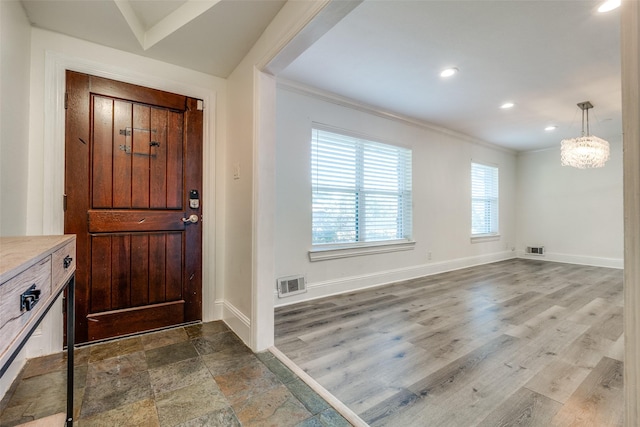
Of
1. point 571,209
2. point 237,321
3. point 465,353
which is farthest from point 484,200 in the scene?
point 237,321

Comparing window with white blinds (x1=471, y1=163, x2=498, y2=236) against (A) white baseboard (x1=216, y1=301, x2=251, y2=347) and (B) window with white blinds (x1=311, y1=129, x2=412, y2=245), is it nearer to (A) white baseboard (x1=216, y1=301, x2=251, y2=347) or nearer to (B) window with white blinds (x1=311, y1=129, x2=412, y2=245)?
(B) window with white blinds (x1=311, y1=129, x2=412, y2=245)

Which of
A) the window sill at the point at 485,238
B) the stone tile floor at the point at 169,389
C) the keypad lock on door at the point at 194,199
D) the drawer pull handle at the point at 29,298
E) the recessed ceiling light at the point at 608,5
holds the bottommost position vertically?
the stone tile floor at the point at 169,389

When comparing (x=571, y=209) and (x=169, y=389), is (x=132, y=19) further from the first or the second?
(x=571, y=209)

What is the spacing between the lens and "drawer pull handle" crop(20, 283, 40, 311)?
2.42ft

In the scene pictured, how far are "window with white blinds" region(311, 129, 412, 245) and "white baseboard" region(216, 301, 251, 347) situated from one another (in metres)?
1.21

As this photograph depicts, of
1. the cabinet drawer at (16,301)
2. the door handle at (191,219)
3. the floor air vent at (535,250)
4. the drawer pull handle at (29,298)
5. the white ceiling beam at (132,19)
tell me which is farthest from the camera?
the floor air vent at (535,250)

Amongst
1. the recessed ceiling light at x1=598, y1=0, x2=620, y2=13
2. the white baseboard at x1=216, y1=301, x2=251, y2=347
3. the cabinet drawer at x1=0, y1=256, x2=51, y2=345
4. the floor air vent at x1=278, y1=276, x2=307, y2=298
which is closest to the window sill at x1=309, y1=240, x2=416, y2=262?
the floor air vent at x1=278, y1=276, x2=307, y2=298

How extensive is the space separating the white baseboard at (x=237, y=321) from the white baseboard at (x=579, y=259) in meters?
6.47

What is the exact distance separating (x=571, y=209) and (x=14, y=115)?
8.04 meters

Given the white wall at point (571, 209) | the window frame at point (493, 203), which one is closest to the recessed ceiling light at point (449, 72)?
the window frame at point (493, 203)

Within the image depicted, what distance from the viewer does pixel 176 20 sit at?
77.9 inches

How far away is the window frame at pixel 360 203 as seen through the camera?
3.34 metres

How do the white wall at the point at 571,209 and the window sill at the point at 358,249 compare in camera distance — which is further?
the white wall at the point at 571,209

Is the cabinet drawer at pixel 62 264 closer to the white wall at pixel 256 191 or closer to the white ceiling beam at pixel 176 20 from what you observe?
the white wall at pixel 256 191
